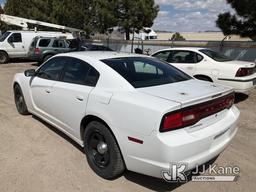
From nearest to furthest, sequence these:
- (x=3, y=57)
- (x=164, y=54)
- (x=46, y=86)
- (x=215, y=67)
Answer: (x=46, y=86) → (x=215, y=67) → (x=164, y=54) → (x=3, y=57)

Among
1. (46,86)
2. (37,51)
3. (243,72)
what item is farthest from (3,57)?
(243,72)

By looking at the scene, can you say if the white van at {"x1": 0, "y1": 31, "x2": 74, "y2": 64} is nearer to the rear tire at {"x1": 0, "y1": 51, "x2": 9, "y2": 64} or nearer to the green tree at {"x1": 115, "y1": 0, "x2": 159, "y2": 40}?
the rear tire at {"x1": 0, "y1": 51, "x2": 9, "y2": 64}

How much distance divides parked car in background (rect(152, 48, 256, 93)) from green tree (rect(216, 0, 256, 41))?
378cm

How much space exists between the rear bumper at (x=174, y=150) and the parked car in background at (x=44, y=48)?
13.4 meters

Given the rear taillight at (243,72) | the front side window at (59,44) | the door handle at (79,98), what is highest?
the door handle at (79,98)

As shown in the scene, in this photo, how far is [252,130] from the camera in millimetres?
5441

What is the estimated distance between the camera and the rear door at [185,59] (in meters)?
8.02

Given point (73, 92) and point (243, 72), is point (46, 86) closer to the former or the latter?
point (73, 92)

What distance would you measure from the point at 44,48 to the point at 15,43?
2.63 meters

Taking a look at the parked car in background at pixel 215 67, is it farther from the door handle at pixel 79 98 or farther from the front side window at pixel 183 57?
the door handle at pixel 79 98

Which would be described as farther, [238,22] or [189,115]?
[238,22]

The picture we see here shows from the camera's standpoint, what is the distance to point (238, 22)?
11.5 metres

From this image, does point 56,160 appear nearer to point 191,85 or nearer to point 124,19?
point 191,85

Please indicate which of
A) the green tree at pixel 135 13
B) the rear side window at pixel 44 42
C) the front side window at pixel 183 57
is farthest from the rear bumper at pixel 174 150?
the green tree at pixel 135 13
